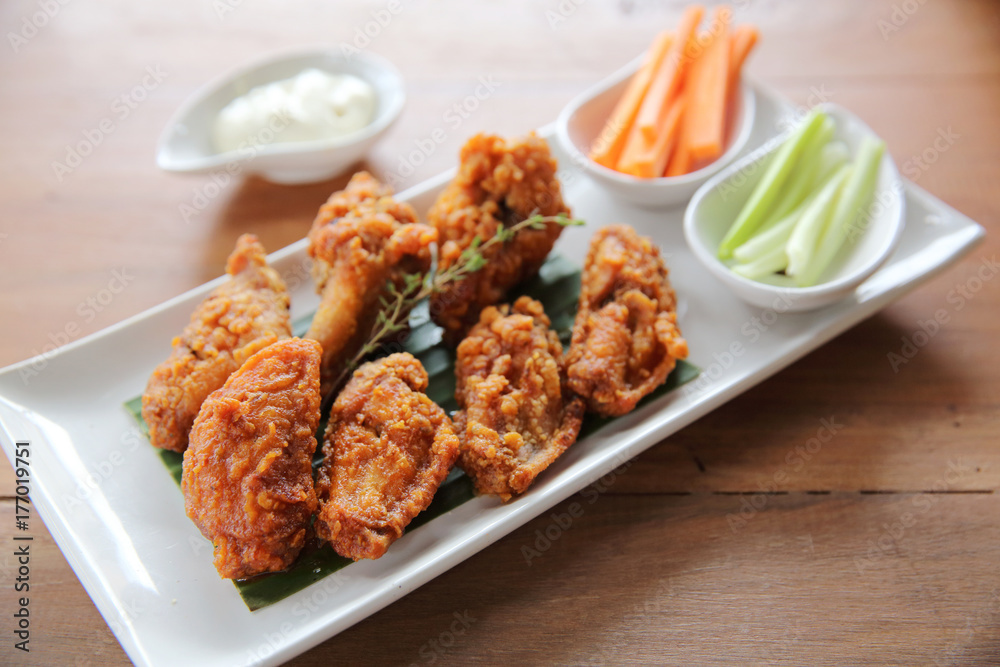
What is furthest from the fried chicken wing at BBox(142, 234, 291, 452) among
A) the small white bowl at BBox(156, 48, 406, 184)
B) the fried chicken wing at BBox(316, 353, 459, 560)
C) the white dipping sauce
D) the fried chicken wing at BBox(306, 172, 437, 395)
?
the white dipping sauce

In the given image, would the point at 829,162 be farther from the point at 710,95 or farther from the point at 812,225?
the point at 710,95

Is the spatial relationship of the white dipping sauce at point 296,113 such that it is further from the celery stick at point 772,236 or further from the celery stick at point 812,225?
the celery stick at point 812,225

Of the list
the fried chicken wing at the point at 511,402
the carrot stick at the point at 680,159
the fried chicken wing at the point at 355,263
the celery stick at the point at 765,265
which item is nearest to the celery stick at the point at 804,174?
the celery stick at the point at 765,265

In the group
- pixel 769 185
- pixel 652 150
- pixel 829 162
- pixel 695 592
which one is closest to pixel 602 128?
pixel 652 150

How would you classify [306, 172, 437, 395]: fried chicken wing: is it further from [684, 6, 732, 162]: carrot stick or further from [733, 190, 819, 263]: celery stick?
[684, 6, 732, 162]: carrot stick

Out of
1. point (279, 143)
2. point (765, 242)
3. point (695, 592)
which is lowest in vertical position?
point (695, 592)

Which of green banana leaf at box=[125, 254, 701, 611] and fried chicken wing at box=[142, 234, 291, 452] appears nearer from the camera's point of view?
green banana leaf at box=[125, 254, 701, 611]
